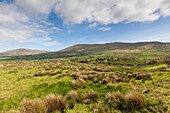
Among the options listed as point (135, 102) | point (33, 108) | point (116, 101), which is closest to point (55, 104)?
point (33, 108)

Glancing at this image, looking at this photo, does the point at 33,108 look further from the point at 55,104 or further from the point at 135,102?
the point at 135,102

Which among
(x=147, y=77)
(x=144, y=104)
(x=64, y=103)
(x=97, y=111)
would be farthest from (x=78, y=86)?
(x=147, y=77)

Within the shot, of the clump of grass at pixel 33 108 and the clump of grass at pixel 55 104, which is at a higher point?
the clump of grass at pixel 33 108

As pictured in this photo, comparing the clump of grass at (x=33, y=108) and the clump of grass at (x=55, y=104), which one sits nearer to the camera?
the clump of grass at (x=33, y=108)

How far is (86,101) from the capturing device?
4.63 metres

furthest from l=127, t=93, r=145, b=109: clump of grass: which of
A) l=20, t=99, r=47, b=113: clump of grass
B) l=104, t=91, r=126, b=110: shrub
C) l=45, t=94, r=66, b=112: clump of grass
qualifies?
l=20, t=99, r=47, b=113: clump of grass

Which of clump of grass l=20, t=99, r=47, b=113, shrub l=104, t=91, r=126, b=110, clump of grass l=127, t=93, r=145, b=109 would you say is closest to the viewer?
clump of grass l=20, t=99, r=47, b=113

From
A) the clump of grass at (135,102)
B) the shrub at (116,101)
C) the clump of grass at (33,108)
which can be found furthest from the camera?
the shrub at (116,101)

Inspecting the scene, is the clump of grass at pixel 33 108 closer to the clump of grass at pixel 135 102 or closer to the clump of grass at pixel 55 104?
the clump of grass at pixel 55 104

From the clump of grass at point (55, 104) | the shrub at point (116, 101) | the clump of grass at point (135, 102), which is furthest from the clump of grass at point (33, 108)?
the clump of grass at point (135, 102)

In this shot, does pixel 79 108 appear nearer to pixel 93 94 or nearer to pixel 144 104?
pixel 93 94

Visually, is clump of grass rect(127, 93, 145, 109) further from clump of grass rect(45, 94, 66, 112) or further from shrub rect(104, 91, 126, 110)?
clump of grass rect(45, 94, 66, 112)

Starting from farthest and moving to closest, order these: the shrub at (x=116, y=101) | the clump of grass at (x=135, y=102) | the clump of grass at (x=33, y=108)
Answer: the shrub at (x=116, y=101)
the clump of grass at (x=135, y=102)
the clump of grass at (x=33, y=108)

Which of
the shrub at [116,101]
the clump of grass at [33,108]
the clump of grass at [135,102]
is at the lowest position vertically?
the shrub at [116,101]
